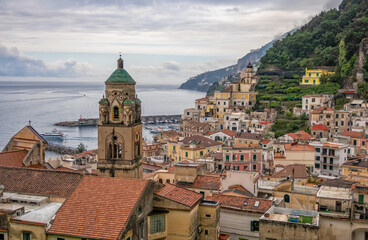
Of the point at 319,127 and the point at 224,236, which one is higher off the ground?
the point at 319,127

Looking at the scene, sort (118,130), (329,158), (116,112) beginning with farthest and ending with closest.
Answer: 1. (329,158)
2. (116,112)
3. (118,130)

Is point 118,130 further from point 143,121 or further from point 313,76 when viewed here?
point 143,121

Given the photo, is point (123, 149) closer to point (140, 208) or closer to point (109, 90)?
point (109, 90)

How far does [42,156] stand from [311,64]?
7840 centimetres

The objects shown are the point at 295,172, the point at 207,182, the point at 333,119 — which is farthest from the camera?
the point at 333,119

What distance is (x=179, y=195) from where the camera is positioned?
76.1 feet

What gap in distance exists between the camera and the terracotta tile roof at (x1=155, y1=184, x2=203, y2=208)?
22688 millimetres

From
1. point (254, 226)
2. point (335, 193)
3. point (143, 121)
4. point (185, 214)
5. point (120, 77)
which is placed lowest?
point (143, 121)

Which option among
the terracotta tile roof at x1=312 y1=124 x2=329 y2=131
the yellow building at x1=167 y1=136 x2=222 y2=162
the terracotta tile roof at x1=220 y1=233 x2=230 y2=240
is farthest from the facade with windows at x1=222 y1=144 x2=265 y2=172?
the terracotta tile roof at x1=220 y1=233 x2=230 y2=240

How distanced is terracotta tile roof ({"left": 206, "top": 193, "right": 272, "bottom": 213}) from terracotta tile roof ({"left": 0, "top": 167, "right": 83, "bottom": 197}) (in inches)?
387

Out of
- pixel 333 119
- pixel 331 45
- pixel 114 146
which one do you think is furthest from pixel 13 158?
pixel 331 45

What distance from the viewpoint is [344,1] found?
119m

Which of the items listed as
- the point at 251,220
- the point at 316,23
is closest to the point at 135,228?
the point at 251,220

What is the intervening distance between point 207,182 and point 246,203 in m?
6.69
